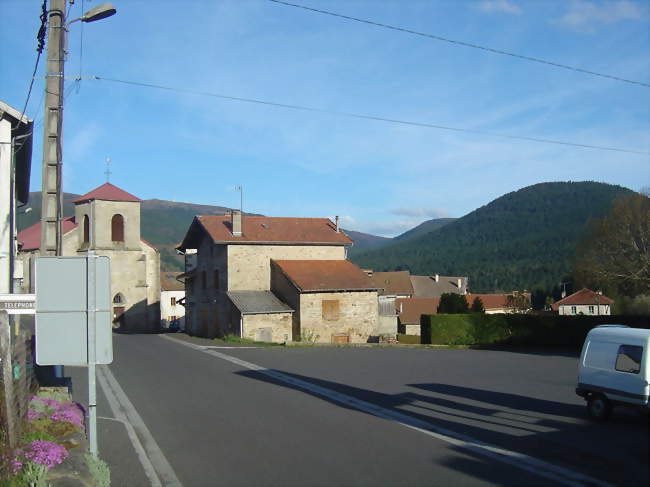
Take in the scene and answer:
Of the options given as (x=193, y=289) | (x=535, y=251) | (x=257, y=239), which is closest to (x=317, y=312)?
(x=257, y=239)

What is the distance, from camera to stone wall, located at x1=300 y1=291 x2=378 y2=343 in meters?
34.2

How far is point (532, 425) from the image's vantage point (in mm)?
9969

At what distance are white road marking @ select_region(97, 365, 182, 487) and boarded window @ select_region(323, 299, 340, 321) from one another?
20.0 meters

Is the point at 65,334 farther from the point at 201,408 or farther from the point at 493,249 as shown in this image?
the point at 493,249

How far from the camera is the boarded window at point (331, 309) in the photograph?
114ft

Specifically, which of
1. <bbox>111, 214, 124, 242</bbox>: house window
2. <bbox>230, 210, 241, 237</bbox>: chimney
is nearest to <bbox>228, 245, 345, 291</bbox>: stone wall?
<bbox>230, 210, 241, 237</bbox>: chimney

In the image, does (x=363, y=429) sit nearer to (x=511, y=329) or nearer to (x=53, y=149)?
(x=53, y=149)

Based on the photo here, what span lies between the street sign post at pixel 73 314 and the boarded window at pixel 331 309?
2819cm

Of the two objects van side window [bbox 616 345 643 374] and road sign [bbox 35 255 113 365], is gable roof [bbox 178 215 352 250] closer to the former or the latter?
van side window [bbox 616 345 643 374]

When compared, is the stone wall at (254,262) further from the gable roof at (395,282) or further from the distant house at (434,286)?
the distant house at (434,286)

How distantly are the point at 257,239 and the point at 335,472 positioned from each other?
3052 cm

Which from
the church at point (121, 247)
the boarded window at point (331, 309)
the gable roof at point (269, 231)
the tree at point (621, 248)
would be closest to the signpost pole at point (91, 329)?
the boarded window at point (331, 309)

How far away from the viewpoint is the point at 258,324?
33250 millimetres

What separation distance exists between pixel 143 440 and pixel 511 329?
2444 centimetres
